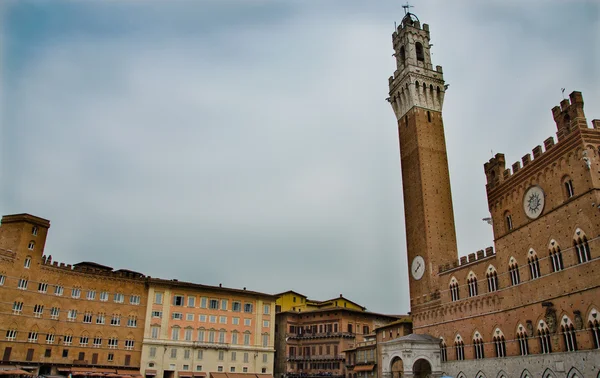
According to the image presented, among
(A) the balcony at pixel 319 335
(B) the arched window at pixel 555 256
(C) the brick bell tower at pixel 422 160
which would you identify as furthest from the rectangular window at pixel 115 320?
(B) the arched window at pixel 555 256

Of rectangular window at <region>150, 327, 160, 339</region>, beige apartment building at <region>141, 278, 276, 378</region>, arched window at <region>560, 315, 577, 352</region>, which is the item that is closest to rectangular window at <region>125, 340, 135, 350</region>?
beige apartment building at <region>141, 278, 276, 378</region>

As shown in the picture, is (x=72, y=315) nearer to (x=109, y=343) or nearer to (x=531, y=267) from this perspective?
(x=109, y=343)

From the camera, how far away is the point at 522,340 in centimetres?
3434

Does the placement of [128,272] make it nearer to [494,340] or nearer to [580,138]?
[494,340]

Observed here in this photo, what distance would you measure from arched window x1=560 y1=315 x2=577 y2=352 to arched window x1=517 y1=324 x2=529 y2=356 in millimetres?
3660

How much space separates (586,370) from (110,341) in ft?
156

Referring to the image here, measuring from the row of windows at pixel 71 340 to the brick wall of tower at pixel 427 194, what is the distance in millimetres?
33051

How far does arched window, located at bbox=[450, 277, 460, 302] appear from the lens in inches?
1682

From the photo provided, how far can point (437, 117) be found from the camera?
177 ft

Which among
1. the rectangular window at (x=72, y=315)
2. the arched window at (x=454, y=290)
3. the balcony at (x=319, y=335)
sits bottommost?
the balcony at (x=319, y=335)

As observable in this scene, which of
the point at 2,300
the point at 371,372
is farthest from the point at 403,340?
the point at 2,300

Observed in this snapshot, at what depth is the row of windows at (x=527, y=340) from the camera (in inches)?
1131

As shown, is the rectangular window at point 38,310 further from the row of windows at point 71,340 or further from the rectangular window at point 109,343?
the rectangular window at point 109,343

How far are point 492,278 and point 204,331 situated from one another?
1448 inches
